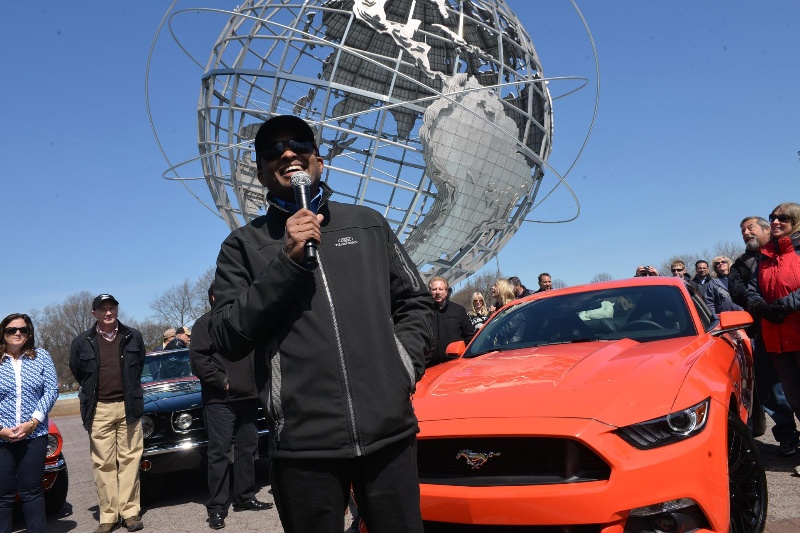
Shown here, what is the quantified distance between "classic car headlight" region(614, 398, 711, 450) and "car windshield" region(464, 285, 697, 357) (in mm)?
1075

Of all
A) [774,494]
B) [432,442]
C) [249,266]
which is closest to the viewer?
[249,266]

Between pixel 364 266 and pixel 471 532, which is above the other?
pixel 364 266

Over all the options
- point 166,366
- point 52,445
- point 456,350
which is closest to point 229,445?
point 52,445

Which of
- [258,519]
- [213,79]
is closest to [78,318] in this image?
[213,79]

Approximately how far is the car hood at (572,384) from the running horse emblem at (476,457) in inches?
6.1

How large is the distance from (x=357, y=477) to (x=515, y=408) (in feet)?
3.90

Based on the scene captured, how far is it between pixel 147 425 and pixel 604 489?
4541 mm

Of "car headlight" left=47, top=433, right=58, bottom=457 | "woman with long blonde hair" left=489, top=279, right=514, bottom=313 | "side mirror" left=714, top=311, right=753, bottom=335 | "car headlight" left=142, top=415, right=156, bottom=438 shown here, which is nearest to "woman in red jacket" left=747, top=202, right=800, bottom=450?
"side mirror" left=714, top=311, right=753, bottom=335

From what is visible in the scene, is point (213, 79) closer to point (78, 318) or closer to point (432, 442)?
point (432, 442)

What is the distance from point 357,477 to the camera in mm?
1844

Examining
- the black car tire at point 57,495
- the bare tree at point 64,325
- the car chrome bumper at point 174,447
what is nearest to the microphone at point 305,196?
the car chrome bumper at point 174,447

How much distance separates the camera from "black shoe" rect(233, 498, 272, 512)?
212 inches

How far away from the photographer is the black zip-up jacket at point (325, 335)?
1752 mm

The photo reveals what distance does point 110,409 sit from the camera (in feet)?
17.4
